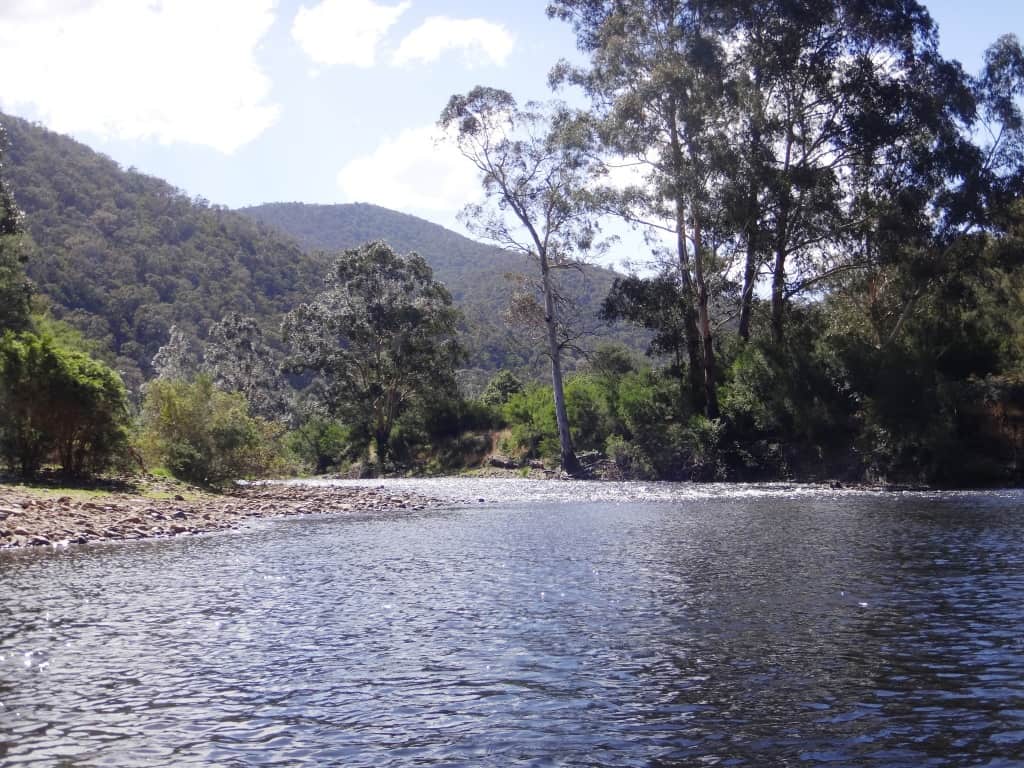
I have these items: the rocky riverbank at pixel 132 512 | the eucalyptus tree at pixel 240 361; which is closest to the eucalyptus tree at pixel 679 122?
the rocky riverbank at pixel 132 512

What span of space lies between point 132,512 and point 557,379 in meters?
25.2

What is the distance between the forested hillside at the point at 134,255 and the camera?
3679 inches

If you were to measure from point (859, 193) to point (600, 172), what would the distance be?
36.9ft

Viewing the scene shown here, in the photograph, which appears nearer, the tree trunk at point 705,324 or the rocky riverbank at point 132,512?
the rocky riverbank at point 132,512

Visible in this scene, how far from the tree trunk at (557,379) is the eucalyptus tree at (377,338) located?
14.2 meters

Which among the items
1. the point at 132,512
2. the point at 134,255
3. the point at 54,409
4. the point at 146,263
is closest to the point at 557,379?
the point at 54,409

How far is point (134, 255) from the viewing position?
4198 inches

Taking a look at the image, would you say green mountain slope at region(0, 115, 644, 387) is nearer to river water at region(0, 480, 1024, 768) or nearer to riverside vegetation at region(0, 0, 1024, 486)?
riverside vegetation at region(0, 0, 1024, 486)

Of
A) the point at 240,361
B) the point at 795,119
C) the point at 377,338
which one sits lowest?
the point at 377,338

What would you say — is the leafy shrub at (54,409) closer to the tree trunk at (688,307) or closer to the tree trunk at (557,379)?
the tree trunk at (557,379)

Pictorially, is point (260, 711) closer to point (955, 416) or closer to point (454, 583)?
point (454, 583)

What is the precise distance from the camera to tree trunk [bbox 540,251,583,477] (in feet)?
138

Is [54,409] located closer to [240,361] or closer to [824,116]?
[824,116]

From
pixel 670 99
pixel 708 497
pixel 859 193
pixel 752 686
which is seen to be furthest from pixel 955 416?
pixel 752 686
